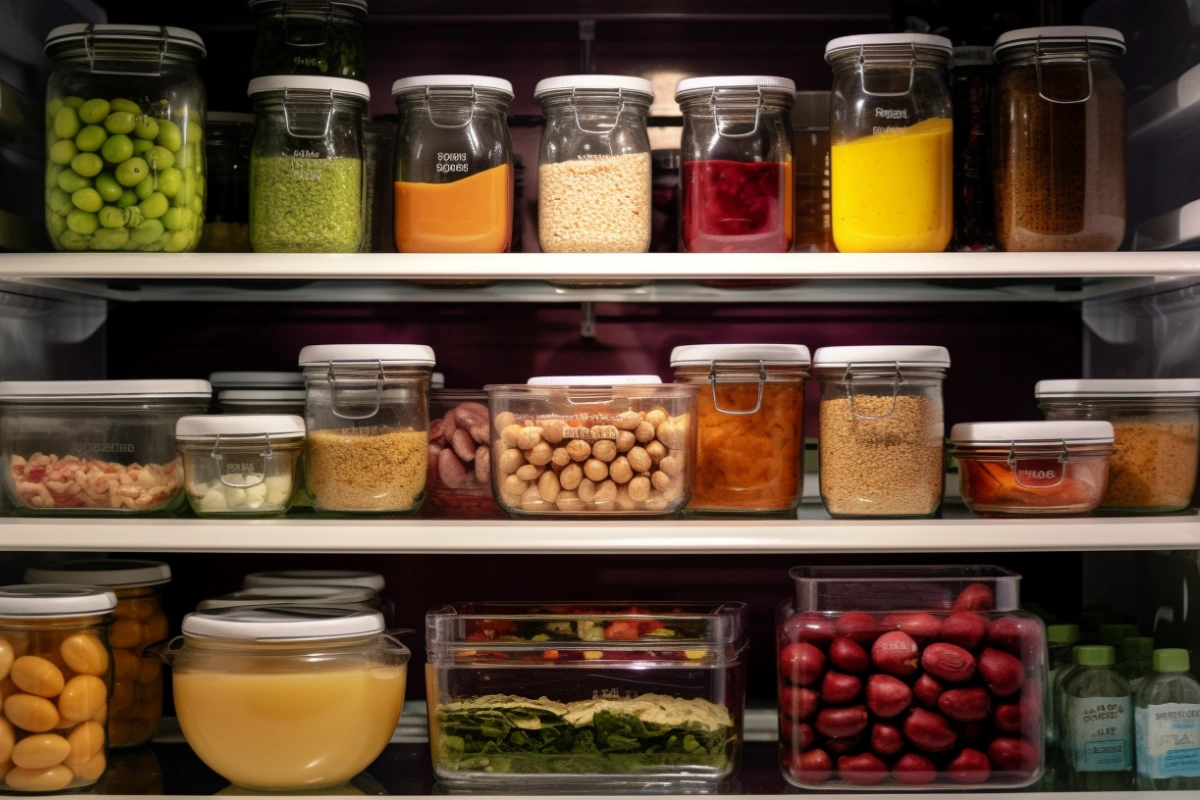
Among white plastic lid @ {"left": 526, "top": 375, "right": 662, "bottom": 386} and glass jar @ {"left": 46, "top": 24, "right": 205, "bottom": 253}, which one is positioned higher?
glass jar @ {"left": 46, "top": 24, "right": 205, "bottom": 253}

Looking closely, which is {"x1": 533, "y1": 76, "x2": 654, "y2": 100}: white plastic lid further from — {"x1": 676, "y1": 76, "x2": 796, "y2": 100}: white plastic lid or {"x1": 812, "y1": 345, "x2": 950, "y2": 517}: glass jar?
{"x1": 812, "y1": 345, "x2": 950, "y2": 517}: glass jar

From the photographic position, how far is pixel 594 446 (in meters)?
1.35

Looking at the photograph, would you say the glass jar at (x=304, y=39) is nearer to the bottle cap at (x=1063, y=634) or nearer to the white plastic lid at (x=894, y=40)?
the white plastic lid at (x=894, y=40)

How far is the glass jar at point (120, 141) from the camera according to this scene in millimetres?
1348

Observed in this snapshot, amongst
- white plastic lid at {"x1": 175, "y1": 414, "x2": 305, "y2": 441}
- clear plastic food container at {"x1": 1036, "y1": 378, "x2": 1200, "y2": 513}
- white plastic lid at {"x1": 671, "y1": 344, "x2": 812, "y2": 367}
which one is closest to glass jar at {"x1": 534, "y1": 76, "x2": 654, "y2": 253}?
white plastic lid at {"x1": 671, "y1": 344, "x2": 812, "y2": 367}

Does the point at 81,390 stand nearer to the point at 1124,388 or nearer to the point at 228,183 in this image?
the point at 228,183

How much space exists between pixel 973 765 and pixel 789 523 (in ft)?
1.21

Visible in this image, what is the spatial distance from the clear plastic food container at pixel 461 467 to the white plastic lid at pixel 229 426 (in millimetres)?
213

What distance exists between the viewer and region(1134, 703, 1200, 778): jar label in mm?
1337

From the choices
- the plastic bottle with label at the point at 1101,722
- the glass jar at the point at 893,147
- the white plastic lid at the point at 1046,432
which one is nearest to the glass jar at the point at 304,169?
the glass jar at the point at 893,147

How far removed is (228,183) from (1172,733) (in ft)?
4.72

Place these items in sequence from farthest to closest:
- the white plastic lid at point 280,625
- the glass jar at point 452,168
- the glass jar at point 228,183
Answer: the glass jar at point 228,183, the glass jar at point 452,168, the white plastic lid at point 280,625

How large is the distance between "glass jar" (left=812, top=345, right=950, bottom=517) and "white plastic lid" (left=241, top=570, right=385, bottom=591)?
68 cm

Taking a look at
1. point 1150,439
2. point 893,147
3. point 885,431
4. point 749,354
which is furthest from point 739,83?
point 1150,439
